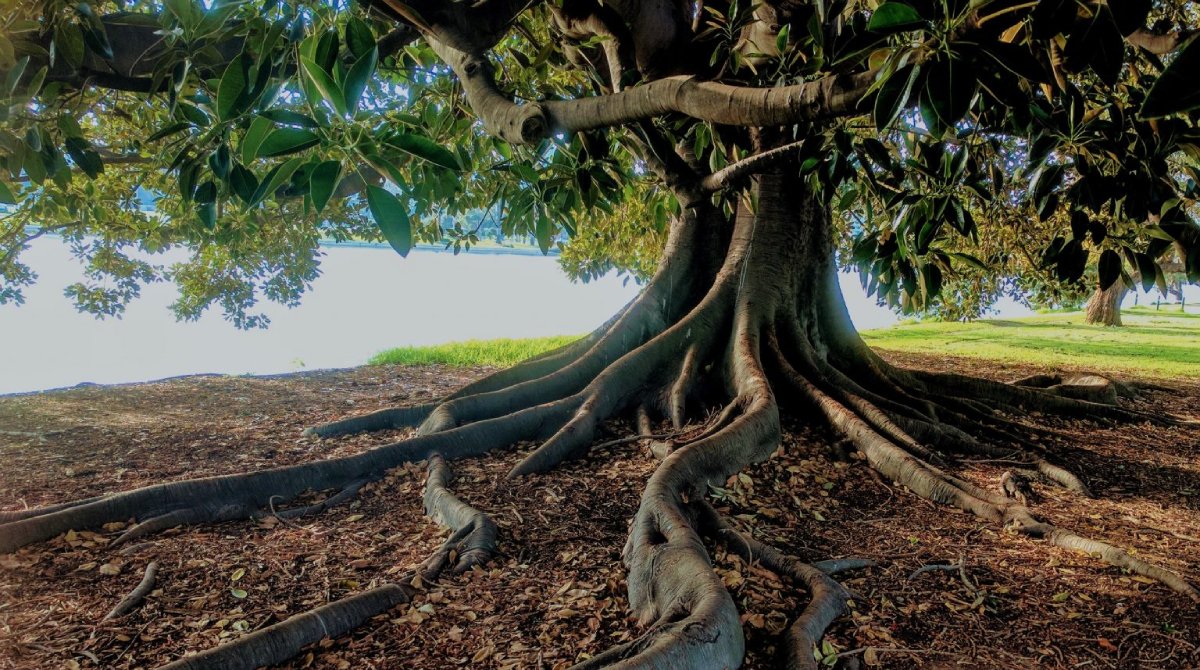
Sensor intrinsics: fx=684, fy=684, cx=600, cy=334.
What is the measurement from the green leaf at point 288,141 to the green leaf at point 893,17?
112 centimetres

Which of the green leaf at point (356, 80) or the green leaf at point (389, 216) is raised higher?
the green leaf at point (356, 80)

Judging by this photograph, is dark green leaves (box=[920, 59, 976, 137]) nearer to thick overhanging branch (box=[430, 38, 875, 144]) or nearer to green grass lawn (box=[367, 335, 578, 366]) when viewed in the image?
thick overhanging branch (box=[430, 38, 875, 144])

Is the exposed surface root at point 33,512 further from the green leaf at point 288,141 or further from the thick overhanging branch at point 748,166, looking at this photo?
the thick overhanging branch at point 748,166

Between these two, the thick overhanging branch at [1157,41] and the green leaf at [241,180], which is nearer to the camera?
the green leaf at [241,180]

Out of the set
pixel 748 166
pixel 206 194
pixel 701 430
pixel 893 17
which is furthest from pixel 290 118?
pixel 701 430

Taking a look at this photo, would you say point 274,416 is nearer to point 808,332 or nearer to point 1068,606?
point 808,332

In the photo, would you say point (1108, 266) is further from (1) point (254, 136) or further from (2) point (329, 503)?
(2) point (329, 503)

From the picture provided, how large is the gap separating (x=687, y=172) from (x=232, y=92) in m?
2.78

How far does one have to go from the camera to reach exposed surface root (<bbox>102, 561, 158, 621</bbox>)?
96.5 inches

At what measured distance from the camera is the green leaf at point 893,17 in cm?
140

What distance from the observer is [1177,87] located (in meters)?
1.01

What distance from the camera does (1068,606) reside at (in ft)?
8.49

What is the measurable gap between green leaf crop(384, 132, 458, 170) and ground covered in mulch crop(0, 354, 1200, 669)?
162cm

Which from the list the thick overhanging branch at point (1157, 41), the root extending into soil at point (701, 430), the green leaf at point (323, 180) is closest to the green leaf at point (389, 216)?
the green leaf at point (323, 180)
